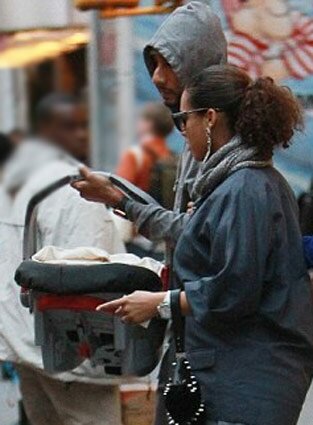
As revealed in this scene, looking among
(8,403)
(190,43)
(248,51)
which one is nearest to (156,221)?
(190,43)

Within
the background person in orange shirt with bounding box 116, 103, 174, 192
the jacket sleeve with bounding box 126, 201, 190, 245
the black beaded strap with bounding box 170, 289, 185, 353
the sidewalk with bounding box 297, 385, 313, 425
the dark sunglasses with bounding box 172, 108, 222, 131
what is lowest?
A: the sidewalk with bounding box 297, 385, 313, 425

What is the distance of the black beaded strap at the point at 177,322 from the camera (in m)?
3.94

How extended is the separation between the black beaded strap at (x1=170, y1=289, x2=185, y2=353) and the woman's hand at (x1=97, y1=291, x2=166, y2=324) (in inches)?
1.4

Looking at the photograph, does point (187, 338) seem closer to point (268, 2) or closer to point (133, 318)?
point (133, 318)

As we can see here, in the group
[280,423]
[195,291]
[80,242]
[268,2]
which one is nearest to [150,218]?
[195,291]

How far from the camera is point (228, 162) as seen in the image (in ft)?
12.9

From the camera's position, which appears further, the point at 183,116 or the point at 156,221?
the point at 156,221

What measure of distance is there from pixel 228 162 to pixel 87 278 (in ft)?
2.14

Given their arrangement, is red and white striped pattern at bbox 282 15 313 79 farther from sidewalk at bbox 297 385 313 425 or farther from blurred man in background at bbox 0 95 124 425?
sidewalk at bbox 297 385 313 425

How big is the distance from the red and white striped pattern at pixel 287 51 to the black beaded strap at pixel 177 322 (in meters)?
2.59

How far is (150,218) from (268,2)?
94.5 inches

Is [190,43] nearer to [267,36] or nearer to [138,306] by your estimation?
[138,306]

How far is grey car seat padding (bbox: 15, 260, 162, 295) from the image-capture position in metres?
4.23

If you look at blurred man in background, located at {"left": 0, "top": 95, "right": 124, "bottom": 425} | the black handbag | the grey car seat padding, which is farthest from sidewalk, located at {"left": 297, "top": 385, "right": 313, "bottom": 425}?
the black handbag
